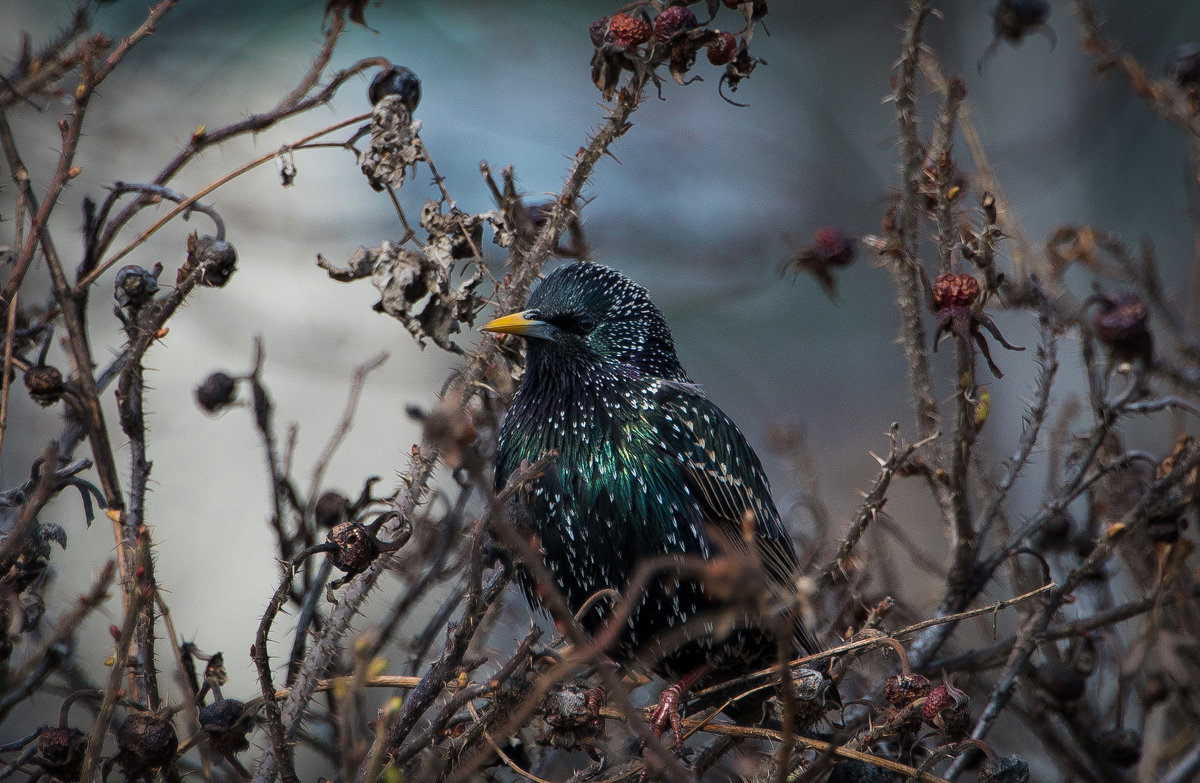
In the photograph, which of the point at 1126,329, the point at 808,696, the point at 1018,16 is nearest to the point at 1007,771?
the point at 808,696

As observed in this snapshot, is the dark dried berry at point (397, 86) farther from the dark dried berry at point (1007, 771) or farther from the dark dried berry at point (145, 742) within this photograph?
the dark dried berry at point (1007, 771)

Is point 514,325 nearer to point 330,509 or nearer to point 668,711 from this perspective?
point 330,509

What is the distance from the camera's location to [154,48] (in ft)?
22.0

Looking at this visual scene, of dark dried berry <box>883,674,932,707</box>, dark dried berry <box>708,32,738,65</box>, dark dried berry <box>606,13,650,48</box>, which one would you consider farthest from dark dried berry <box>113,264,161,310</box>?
dark dried berry <box>883,674,932,707</box>

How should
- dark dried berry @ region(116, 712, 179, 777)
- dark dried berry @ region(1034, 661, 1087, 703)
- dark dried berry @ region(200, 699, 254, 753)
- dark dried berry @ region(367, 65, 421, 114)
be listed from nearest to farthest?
1. dark dried berry @ region(116, 712, 179, 777)
2. dark dried berry @ region(200, 699, 254, 753)
3. dark dried berry @ region(367, 65, 421, 114)
4. dark dried berry @ region(1034, 661, 1087, 703)

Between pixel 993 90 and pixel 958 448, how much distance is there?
242 inches

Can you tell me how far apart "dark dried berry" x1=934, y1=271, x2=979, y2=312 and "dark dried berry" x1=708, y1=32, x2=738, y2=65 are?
591 millimetres

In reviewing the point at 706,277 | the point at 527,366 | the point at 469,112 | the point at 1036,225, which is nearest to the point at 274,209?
the point at 469,112

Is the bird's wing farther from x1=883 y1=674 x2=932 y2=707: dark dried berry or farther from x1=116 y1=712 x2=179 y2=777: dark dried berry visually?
x1=116 y1=712 x2=179 y2=777: dark dried berry

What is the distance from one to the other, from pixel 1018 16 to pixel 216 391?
1.98m

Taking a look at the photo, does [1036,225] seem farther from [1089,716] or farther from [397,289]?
[397,289]

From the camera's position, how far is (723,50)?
2.15 metres

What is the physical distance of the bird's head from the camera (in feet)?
8.94

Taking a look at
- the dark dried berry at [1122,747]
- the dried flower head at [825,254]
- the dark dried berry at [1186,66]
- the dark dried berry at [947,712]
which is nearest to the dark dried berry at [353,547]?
the dark dried berry at [947,712]
